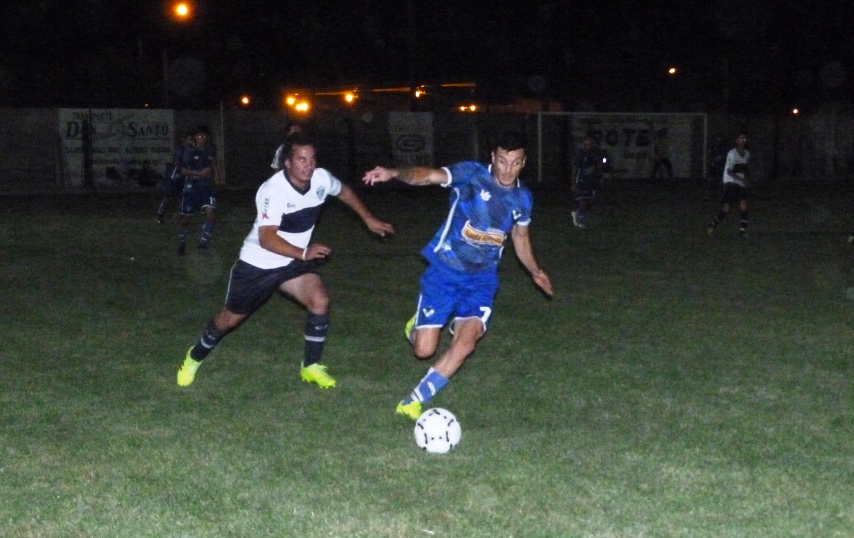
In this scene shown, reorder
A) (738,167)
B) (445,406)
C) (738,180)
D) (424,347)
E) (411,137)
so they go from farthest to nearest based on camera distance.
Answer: (411,137)
(738,167)
(738,180)
(445,406)
(424,347)

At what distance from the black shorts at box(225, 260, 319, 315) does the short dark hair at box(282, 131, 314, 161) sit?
731 mm

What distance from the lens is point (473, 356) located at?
948 centimetres

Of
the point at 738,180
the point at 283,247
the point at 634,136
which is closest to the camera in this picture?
the point at 283,247

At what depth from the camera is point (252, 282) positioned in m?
7.92

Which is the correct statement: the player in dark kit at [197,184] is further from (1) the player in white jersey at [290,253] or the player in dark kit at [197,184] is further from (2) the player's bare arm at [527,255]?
(2) the player's bare arm at [527,255]

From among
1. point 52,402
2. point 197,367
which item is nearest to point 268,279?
point 197,367

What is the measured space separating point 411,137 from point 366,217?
32572 mm

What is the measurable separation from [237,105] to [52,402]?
4623cm

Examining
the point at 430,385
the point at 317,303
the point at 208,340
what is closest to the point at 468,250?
the point at 430,385

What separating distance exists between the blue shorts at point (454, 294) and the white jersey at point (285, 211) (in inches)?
41.5

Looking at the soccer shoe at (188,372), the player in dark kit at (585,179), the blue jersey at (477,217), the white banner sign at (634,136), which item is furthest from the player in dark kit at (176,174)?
the white banner sign at (634,136)

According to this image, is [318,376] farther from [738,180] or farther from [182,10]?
[182,10]

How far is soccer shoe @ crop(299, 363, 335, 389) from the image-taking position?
27.2 feet

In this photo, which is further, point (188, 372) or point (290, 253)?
point (188, 372)
